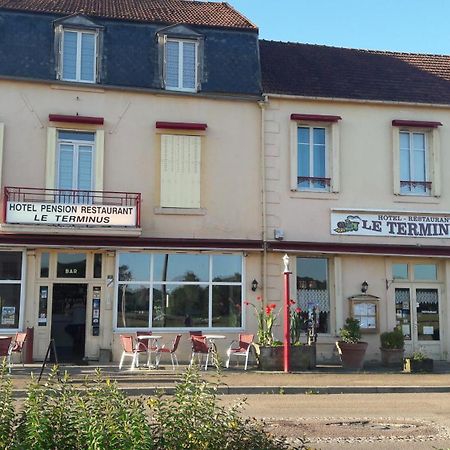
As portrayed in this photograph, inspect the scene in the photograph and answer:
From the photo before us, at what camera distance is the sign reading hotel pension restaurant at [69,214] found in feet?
51.6

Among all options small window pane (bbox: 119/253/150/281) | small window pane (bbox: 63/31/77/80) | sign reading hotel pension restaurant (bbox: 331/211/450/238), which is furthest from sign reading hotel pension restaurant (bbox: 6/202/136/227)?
sign reading hotel pension restaurant (bbox: 331/211/450/238)

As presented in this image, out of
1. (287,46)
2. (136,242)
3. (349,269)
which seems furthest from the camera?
(287,46)

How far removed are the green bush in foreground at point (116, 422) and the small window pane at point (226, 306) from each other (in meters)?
11.8

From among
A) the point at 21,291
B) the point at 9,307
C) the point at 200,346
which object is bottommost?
the point at 200,346

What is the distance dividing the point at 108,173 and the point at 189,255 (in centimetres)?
300

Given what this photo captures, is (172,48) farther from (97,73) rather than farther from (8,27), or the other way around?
(8,27)

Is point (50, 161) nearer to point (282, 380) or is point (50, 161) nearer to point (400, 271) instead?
point (282, 380)

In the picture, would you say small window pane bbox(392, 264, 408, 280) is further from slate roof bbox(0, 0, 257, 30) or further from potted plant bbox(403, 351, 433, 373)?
slate roof bbox(0, 0, 257, 30)

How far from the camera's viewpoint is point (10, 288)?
16469mm

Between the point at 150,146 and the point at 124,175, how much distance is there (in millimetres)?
1044

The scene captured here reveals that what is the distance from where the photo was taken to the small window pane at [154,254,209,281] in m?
17.2

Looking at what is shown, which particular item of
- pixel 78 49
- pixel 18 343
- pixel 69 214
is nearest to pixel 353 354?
pixel 69 214

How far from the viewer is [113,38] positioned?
693 inches

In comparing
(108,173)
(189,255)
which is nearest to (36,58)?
(108,173)
